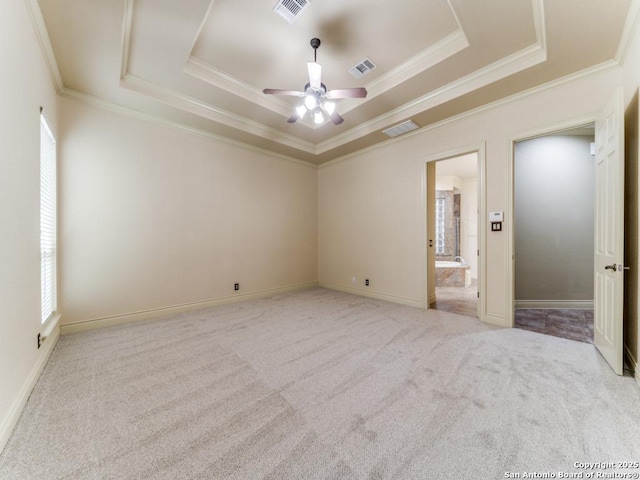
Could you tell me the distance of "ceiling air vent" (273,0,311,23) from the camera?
2195 millimetres

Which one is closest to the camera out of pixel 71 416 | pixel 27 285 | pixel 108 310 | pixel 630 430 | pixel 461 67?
pixel 630 430

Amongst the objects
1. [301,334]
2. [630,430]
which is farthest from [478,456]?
[301,334]

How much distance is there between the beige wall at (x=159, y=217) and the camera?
3.03 meters

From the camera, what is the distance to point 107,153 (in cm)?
320

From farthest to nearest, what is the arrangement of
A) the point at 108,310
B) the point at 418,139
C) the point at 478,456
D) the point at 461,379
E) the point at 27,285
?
1. the point at 418,139
2. the point at 108,310
3. the point at 461,379
4. the point at 27,285
5. the point at 478,456

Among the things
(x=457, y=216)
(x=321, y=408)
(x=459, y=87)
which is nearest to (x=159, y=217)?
(x=321, y=408)

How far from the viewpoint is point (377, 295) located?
4.59 meters

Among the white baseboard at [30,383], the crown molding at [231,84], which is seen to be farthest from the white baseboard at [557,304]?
the white baseboard at [30,383]

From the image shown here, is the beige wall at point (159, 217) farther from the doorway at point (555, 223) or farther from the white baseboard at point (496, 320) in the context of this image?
the doorway at point (555, 223)

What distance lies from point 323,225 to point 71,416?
462 cm

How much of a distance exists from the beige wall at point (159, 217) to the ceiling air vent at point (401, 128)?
6.98 ft

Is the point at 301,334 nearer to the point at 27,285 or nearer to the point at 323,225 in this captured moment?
the point at 27,285

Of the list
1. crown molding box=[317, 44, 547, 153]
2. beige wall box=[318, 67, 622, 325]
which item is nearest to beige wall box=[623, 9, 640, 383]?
beige wall box=[318, 67, 622, 325]

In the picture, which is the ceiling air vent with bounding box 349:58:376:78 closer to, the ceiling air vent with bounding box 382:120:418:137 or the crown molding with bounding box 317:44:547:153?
the crown molding with bounding box 317:44:547:153
